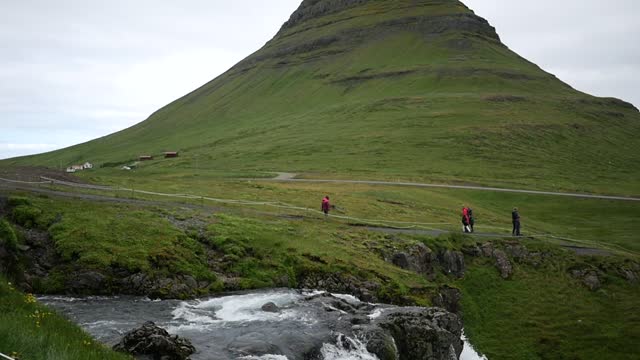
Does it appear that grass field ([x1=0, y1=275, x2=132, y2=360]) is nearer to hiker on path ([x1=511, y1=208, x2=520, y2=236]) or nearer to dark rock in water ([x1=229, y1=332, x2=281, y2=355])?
dark rock in water ([x1=229, y1=332, x2=281, y2=355])

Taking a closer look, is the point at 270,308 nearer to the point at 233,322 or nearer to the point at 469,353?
the point at 233,322

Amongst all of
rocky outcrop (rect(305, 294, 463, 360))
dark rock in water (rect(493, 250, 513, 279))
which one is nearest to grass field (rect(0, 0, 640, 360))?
dark rock in water (rect(493, 250, 513, 279))

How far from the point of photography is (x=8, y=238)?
30391 mm

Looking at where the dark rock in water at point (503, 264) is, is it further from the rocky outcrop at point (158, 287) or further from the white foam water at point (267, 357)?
the white foam water at point (267, 357)

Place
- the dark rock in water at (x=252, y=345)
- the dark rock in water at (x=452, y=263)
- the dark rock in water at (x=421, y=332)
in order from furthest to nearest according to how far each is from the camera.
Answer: the dark rock in water at (x=452, y=263), the dark rock in water at (x=421, y=332), the dark rock in water at (x=252, y=345)

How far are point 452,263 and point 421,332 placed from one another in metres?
19.2

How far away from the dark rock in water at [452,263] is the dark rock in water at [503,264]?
3.77 m

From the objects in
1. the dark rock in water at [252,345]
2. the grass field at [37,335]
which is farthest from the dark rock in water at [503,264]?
the grass field at [37,335]

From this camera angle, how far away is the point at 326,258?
38.2 m

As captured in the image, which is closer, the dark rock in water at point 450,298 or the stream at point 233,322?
the stream at point 233,322

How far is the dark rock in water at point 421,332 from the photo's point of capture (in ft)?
90.0

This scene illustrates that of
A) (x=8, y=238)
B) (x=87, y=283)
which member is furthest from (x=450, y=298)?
(x=8, y=238)

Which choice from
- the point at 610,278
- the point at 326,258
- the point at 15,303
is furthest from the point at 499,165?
the point at 15,303

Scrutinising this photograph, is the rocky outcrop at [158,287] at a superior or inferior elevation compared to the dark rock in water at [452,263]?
superior
